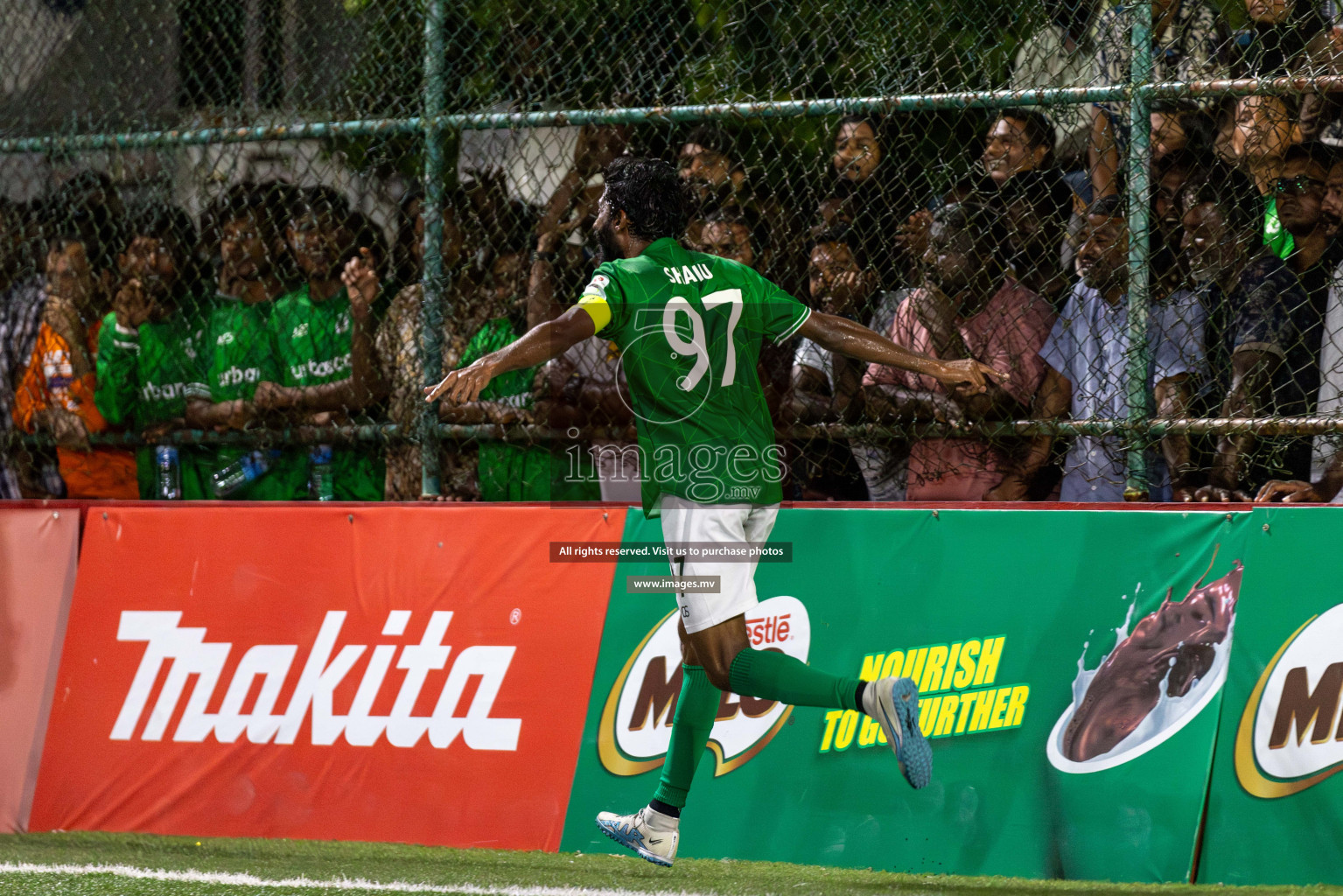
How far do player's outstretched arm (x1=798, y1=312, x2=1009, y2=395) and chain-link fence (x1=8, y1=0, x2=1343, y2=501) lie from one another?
0.39m

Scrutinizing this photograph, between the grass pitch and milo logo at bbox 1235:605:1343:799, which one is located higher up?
milo logo at bbox 1235:605:1343:799

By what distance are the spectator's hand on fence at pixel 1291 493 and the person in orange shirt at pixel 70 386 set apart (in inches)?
196

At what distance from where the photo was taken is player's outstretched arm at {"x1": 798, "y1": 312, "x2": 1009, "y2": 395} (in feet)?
14.5

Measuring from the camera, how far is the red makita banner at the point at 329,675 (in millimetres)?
5117

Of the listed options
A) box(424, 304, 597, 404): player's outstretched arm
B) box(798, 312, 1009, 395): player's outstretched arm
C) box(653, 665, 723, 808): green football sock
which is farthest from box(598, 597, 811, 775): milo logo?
box(424, 304, 597, 404): player's outstretched arm

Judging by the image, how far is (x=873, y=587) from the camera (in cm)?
491

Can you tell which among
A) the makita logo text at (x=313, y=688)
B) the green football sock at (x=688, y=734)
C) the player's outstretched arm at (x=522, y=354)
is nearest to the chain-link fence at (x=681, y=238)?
the player's outstretched arm at (x=522, y=354)

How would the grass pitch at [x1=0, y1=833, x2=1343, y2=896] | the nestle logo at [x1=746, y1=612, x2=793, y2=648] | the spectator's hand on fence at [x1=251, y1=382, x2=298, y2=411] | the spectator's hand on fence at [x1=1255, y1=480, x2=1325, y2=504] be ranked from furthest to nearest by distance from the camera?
the spectator's hand on fence at [x1=251, y1=382, x2=298, y2=411], the nestle logo at [x1=746, y1=612, x2=793, y2=648], the spectator's hand on fence at [x1=1255, y1=480, x2=1325, y2=504], the grass pitch at [x1=0, y1=833, x2=1343, y2=896]

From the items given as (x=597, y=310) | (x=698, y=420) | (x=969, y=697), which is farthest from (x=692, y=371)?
(x=969, y=697)

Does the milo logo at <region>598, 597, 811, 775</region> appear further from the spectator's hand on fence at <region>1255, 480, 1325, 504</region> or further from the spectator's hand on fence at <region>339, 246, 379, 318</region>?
the spectator's hand on fence at <region>339, 246, 379, 318</region>

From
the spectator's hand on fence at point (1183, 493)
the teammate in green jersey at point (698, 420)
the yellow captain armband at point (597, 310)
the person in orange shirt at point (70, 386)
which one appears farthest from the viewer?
the person in orange shirt at point (70, 386)

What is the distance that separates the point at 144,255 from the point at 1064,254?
4.20m

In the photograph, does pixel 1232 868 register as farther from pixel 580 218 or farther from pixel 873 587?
pixel 580 218

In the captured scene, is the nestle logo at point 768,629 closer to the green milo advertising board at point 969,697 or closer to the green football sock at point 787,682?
the green milo advertising board at point 969,697
